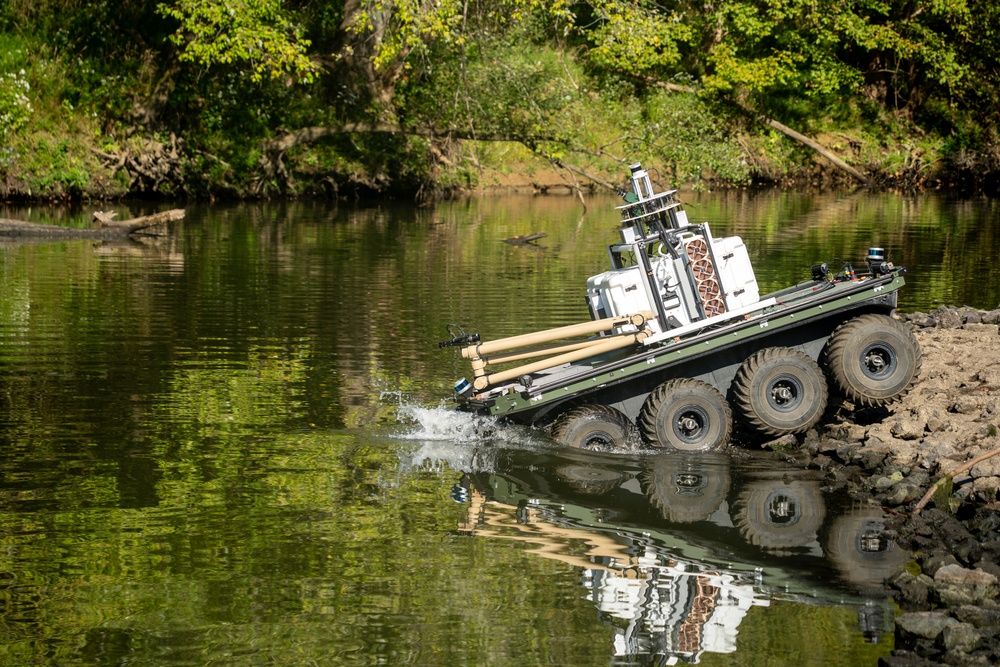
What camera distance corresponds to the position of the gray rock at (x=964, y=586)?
1029 centimetres

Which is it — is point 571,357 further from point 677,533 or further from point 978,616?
point 978,616

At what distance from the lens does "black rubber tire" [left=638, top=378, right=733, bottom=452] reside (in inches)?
599

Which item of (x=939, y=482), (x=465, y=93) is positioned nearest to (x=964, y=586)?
(x=939, y=482)

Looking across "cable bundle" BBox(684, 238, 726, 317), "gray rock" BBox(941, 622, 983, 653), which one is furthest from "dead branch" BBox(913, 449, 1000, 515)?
"cable bundle" BBox(684, 238, 726, 317)

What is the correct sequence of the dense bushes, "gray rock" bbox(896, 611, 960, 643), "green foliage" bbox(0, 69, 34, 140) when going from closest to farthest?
1. "gray rock" bbox(896, 611, 960, 643)
2. the dense bushes
3. "green foliage" bbox(0, 69, 34, 140)

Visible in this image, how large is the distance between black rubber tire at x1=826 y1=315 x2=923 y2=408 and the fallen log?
74.5 ft

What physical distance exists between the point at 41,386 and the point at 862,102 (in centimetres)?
4833

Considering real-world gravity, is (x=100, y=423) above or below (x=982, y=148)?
below

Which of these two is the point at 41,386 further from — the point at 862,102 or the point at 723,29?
the point at 862,102

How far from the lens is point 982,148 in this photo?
5756 centimetres

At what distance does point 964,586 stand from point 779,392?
16.8 ft

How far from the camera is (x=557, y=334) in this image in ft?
49.8

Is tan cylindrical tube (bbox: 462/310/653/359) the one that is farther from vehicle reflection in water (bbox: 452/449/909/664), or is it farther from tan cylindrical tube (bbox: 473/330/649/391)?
vehicle reflection in water (bbox: 452/449/909/664)

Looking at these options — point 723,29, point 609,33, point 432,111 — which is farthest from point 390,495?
point 723,29
